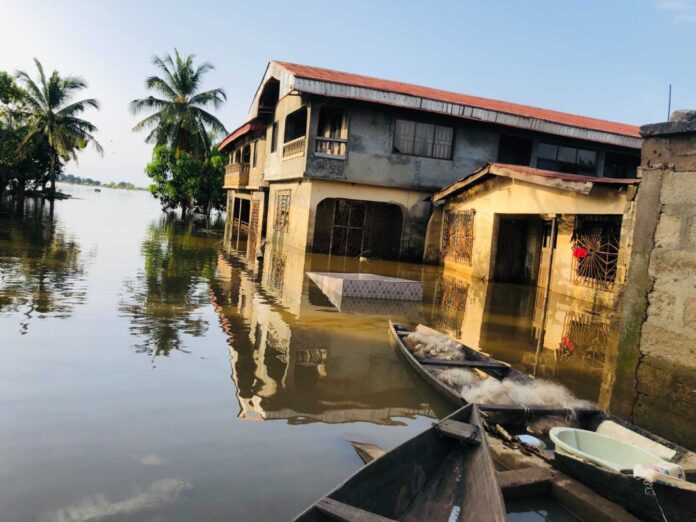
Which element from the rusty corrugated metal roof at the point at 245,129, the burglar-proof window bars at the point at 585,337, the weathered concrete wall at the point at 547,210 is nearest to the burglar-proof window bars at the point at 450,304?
the weathered concrete wall at the point at 547,210

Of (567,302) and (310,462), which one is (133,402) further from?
(567,302)

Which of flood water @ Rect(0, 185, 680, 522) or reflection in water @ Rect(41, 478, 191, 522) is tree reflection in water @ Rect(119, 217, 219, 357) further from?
reflection in water @ Rect(41, 478, 191, 522)

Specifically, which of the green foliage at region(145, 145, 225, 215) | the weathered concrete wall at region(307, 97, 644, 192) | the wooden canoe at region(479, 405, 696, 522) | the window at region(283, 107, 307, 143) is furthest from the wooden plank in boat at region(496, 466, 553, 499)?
the green foliage at region(145, 145, 225, 215)

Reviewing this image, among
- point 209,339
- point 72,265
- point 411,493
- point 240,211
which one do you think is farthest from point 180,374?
point 240,211

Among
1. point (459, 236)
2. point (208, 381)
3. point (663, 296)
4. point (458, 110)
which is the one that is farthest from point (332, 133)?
point (663, 296)

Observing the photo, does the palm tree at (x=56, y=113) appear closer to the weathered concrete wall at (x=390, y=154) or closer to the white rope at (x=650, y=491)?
the weathered concrete wall at (x=390, y=154)

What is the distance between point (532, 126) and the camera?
63.2 ft

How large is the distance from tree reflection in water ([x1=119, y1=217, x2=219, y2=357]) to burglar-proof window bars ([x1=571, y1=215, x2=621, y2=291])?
9.08 metres

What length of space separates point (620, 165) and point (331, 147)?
1152 centimetres

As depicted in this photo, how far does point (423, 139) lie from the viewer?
770 inches

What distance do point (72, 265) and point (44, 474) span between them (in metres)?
10.7

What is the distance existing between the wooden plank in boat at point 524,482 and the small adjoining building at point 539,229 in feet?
22.0

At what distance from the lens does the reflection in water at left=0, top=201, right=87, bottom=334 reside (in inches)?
350

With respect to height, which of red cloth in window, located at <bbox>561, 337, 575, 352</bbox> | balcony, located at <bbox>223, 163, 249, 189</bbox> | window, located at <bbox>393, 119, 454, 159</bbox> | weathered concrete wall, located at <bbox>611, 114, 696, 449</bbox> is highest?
window, located at <bbox>393, 119, 454, 159</bbox>
